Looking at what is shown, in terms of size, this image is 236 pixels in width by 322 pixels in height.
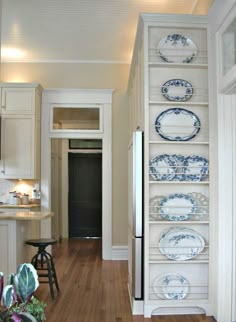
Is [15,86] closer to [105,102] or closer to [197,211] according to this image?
[105,102]

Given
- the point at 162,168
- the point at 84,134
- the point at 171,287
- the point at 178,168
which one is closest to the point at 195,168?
the point at 178,168

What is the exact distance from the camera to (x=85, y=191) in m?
8.16

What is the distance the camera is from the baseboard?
19.1ft

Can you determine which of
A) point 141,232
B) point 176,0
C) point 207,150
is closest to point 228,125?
point 207,150

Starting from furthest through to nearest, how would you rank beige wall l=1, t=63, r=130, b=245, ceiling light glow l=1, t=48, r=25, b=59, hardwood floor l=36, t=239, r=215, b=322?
beige wall l=1, t=63, r=130, b=245, ceiling light glow l=1, t=48, r=25, b=59, hardwood floor l=36, t=239, r=215, b=322

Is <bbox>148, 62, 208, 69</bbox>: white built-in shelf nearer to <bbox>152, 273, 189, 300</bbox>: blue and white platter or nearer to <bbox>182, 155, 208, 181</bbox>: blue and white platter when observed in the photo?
<bbox>182, 155, 208, 181</bbox>: blue and white platter

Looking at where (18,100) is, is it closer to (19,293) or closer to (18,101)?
(18,101)

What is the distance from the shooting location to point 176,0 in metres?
4.11

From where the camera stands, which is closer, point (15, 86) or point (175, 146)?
point (175, 146)

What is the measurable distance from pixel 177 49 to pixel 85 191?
17.2 feet

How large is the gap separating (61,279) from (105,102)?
115 inches

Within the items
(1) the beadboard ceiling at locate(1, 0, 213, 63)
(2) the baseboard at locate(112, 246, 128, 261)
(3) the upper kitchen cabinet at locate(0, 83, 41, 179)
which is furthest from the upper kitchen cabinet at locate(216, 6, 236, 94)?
(2) the baseboard at locate(112, 246, 128, 261)

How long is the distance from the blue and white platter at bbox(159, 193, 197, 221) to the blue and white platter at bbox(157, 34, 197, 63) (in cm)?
130

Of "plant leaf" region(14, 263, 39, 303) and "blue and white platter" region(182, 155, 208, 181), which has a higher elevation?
"blue and white platter" region(182, 155, 208, 181)
